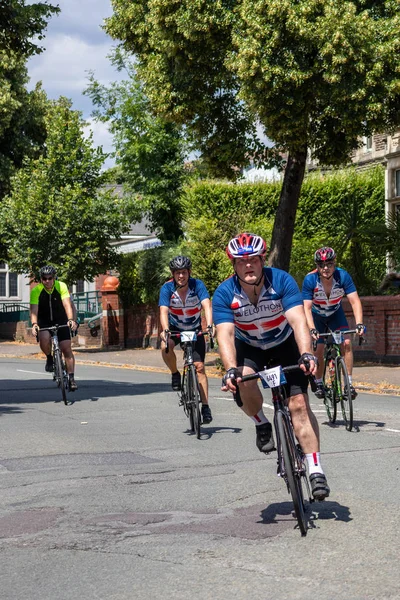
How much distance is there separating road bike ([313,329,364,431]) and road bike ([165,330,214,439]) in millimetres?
1401

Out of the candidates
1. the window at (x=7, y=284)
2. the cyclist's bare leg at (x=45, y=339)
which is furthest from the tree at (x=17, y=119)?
the cyclist's bare leg at (x=45, y=339)

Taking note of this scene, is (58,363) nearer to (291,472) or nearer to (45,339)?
(45,339)

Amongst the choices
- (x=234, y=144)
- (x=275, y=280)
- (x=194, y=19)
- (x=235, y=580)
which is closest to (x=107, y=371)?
(x=234, y=144)

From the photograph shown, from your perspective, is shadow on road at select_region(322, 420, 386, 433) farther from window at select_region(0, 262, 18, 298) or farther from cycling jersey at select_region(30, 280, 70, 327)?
window at select_region(0, 262, 18, 298)

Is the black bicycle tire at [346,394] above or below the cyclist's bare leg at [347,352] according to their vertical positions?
below

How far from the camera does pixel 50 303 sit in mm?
14430

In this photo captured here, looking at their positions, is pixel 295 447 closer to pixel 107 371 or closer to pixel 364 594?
pixel 364 594

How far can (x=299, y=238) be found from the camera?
36.2 m

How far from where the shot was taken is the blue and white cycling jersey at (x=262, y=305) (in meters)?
6.59

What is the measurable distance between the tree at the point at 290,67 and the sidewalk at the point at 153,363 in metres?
3.55

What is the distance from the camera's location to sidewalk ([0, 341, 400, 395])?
1781 centimetres

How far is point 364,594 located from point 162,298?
6836 mm

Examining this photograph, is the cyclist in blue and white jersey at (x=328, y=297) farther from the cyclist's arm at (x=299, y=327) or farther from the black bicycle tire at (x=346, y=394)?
the cyclist's arm at (x=299, y=327)

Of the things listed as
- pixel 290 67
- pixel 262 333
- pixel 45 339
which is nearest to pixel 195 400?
pixel 262 333
